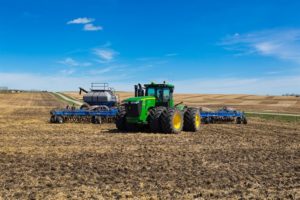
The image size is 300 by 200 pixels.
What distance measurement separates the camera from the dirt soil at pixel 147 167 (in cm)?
873

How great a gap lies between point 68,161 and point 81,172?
163 centimetres

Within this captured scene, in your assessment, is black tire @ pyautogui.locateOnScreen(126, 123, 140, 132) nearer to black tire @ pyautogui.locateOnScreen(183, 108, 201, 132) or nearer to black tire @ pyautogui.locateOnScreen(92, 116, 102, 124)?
black tire @ pyautogui.locateOnScreen(183, 108, 201, 132)

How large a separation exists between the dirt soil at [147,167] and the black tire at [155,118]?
0.98 m

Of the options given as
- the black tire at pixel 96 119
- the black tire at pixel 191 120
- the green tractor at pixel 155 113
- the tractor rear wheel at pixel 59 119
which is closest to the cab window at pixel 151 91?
the green tractor at pixel 155 113

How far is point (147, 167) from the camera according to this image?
1130cm

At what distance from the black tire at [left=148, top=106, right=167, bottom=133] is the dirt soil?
3.21 ft

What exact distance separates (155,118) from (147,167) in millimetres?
7789

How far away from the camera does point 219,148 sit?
1501 centimetres

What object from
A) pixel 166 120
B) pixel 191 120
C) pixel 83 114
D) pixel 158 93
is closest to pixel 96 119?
pixel 83 114

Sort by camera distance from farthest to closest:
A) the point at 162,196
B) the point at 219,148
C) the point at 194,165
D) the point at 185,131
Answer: the point at 185,131
the point at 219,148
the point at 194,165
the point at 162,196

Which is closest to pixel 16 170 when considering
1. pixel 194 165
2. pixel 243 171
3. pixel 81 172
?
pixel 81 172

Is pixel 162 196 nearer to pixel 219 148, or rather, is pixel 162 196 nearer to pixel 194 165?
pixel 194 165

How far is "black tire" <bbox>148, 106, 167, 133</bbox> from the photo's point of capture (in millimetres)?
19016

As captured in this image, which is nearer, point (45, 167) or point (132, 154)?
point (45, 167)
